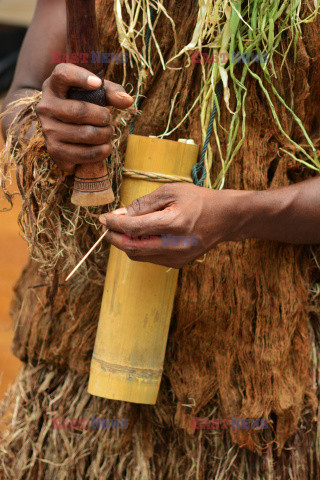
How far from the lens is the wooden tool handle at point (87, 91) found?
108 cm

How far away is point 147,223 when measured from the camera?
44.5 inches

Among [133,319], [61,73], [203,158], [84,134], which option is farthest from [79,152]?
[133,319]

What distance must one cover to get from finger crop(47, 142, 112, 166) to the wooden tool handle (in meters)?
0.02

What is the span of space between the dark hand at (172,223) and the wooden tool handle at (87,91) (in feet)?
0.17

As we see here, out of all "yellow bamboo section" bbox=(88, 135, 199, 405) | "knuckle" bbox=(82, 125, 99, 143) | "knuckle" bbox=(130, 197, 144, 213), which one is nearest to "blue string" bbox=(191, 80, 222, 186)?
"yellow bamboo section" bbox=(88, 135, 199, 405)

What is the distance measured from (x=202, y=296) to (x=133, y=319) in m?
0.19

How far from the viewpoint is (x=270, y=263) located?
4.55ft

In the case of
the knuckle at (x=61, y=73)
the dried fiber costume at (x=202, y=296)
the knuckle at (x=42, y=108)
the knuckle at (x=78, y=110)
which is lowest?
the dried fiber costume at (x=202, y=296)

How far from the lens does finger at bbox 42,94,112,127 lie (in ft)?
3.59

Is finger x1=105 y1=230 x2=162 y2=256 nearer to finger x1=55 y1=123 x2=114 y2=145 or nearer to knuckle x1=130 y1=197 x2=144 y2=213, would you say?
knuckle x1=130 y1=197 x2=144 y2=213

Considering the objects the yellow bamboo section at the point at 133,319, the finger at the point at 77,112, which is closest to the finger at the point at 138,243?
the yellow bamboo section at the point at 133,319

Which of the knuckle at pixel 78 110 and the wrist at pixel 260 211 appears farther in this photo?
the wrist at pixel 260 211

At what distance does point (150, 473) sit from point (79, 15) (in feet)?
3.56

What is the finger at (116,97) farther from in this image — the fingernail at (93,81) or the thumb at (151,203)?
the thumb at (151,203)
